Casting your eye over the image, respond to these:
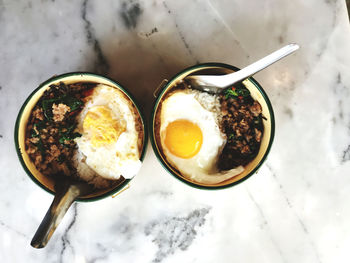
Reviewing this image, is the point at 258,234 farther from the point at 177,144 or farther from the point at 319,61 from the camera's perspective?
the point at 319,61

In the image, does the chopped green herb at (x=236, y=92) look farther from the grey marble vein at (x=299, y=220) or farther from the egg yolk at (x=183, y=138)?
the grey marble vein at (x=299, y=220)

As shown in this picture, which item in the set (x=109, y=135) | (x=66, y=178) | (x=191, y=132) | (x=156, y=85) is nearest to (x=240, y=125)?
(x=191, y=132)

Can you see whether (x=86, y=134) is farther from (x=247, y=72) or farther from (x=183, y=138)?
(x=247, y=72)

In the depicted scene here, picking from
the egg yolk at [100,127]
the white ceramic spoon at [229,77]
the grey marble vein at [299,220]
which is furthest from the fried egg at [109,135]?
the grey marble vein at [299,220]

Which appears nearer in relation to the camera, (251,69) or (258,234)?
(251,69)

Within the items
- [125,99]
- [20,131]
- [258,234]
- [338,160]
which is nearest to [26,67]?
[20,131]
